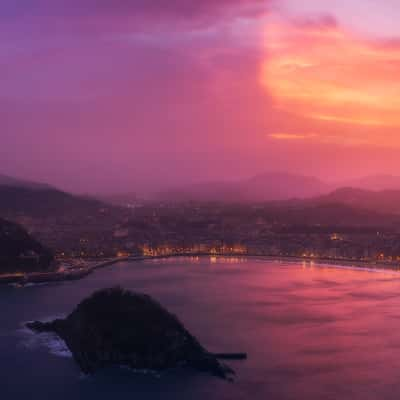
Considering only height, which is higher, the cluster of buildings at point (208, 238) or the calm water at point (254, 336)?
the cluster of buildings at point (208, 238)

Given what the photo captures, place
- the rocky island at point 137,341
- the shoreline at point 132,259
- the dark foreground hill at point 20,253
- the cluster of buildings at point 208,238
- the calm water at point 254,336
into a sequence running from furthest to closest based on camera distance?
the cluster of buildings at point 208,238 → the dark foreground hill at point 20,253 → the shoreline at point 132,259 → the rocky island at point 137,341 → the calm water at point 254,336

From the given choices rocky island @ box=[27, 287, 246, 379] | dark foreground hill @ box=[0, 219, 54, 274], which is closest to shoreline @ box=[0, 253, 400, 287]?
dark foreground hill @ box=[0, 219, 54, 274]

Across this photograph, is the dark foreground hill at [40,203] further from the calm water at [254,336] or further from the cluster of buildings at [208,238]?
the calm water at [254,336]

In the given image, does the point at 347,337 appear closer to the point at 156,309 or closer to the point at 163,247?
the point at 156,309

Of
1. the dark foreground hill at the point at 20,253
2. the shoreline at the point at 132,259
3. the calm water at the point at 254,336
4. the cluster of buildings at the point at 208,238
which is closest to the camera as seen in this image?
the calm water at the point at 254,336

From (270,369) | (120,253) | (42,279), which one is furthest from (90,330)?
(120,253)

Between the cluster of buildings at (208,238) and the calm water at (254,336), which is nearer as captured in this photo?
the calm water at (254,336)

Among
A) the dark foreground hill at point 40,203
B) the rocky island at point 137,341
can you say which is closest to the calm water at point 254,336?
the rocky island at point 137,341
